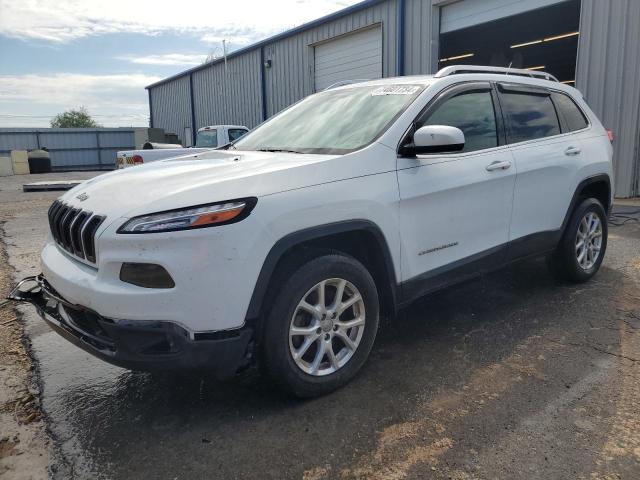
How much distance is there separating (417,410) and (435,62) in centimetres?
1133

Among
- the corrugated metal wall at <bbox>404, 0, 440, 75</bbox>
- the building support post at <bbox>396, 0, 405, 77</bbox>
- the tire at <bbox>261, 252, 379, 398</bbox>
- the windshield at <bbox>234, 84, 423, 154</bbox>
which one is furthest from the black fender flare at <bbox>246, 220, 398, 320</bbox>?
the building support post at <bbox>396, 0, 405, 77</bbox>

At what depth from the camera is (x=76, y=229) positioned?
2.63 m

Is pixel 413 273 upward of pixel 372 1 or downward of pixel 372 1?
downward

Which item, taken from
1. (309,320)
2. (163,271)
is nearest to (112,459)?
(163,271)

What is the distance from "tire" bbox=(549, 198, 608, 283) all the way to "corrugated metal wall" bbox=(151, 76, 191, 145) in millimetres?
25243

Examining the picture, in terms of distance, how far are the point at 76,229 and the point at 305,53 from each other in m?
15.0

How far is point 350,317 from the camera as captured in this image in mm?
2920

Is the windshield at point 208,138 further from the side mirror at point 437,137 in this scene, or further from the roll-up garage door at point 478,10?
the side mirror at point 437,137

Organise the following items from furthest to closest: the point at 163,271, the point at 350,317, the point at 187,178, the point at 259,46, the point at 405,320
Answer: the point at 259,46 < the point at 405,320 < the point at 350,317 < the point at 187,178 < the point at 163,271

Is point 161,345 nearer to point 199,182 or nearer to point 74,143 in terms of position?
point 199,182

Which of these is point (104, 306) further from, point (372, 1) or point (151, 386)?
point (372, 1)

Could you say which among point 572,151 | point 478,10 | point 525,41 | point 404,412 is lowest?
point 404,412

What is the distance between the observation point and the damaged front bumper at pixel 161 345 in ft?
7.50

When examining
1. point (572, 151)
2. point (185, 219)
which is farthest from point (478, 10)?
point (185, 219)
